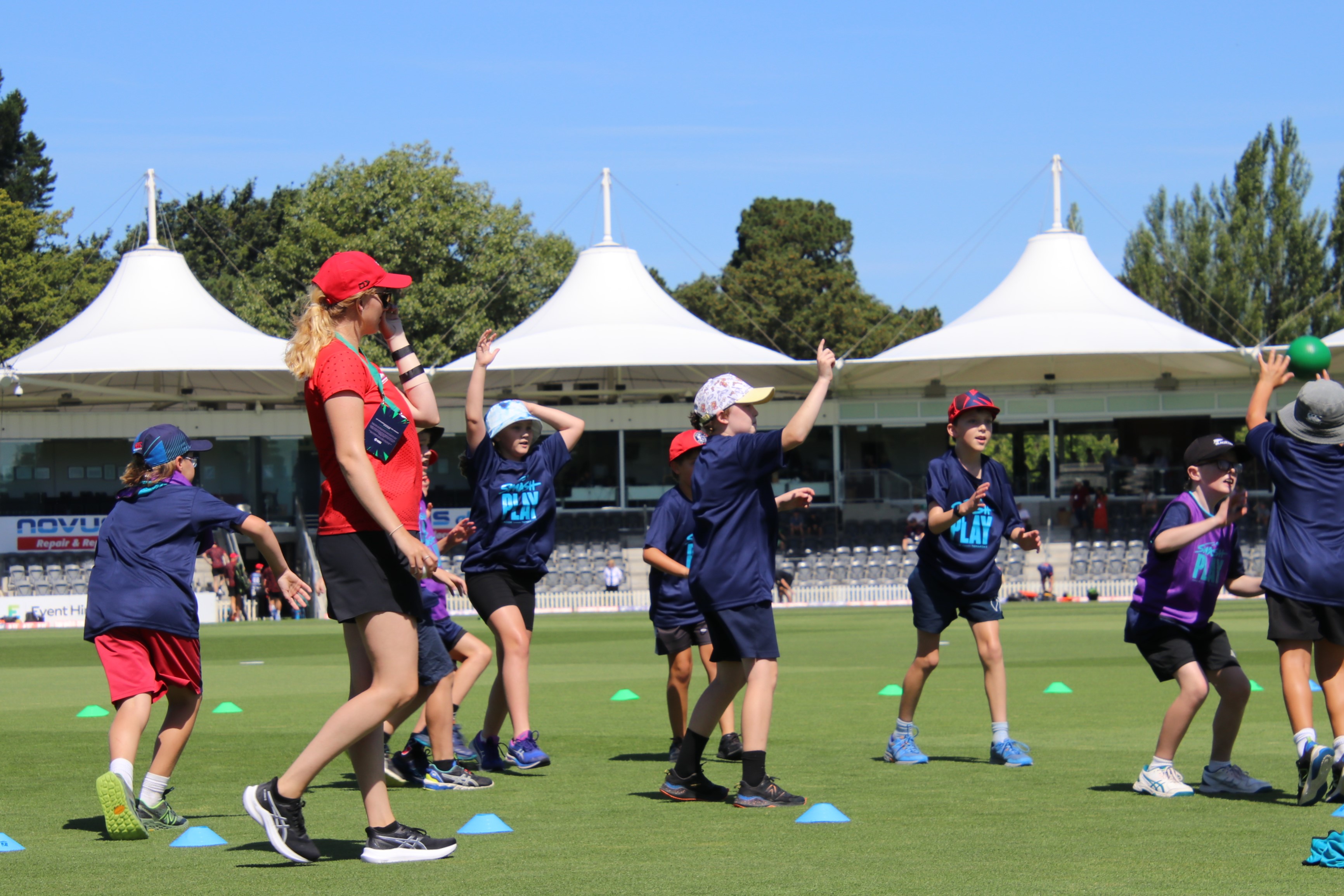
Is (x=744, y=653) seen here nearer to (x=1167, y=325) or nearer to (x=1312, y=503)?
(x=1312, y=503)

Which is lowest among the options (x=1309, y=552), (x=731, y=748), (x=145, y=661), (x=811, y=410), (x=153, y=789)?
(x=731, y=748)

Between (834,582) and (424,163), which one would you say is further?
(424,163)

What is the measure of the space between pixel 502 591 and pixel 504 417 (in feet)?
2.92

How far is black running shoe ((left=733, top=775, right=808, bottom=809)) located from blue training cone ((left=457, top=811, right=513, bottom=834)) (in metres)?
1.06

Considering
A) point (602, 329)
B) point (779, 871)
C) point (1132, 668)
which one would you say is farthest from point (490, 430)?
point (602, 329)

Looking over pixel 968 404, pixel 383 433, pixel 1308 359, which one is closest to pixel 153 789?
pixel 383 433

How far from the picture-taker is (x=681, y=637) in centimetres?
837

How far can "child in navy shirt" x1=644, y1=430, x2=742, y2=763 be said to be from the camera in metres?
8.16

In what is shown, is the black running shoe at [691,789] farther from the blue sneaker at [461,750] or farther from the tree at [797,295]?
the tree at [797,295]

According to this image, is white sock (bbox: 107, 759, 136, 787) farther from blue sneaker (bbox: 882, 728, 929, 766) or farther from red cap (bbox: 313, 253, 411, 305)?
blue sneaker (bbox: 882, 728, 929, 766)

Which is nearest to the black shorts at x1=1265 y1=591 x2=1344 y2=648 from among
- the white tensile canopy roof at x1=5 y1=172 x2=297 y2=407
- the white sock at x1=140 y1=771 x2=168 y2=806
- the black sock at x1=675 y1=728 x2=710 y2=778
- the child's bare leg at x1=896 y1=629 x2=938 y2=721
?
the child's bare leg at x1=896 y1=629 x2=938 y2=721

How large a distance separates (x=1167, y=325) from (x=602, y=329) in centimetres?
1429

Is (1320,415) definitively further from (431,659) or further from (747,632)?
(431,659)

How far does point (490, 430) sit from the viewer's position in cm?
784
